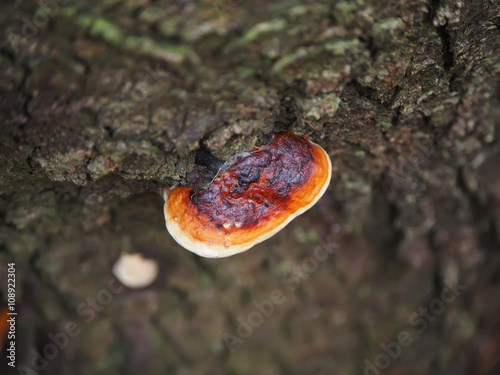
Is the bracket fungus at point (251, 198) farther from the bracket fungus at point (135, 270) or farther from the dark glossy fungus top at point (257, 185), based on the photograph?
the bracket fungus at point (135, 270)

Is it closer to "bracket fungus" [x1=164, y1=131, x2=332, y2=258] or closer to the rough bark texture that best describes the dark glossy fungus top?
"bracket fungus" [x1=164, y1=131, x2=332, y2=258]

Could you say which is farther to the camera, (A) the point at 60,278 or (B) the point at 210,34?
(A) the point at 60,278

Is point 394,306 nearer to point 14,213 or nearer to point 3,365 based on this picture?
point 14,213

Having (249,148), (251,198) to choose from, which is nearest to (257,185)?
(251,198)

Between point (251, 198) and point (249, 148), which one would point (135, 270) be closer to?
point (251, 198)

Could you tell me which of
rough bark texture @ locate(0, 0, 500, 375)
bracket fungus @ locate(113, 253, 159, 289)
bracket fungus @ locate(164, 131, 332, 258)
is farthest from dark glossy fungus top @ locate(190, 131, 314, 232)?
bracket fungus @ locate(113, 253, 159, 289)

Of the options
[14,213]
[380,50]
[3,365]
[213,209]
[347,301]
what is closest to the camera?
[380,50]

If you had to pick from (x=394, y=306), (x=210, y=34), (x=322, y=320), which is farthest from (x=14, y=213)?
(x=394, y=306)
